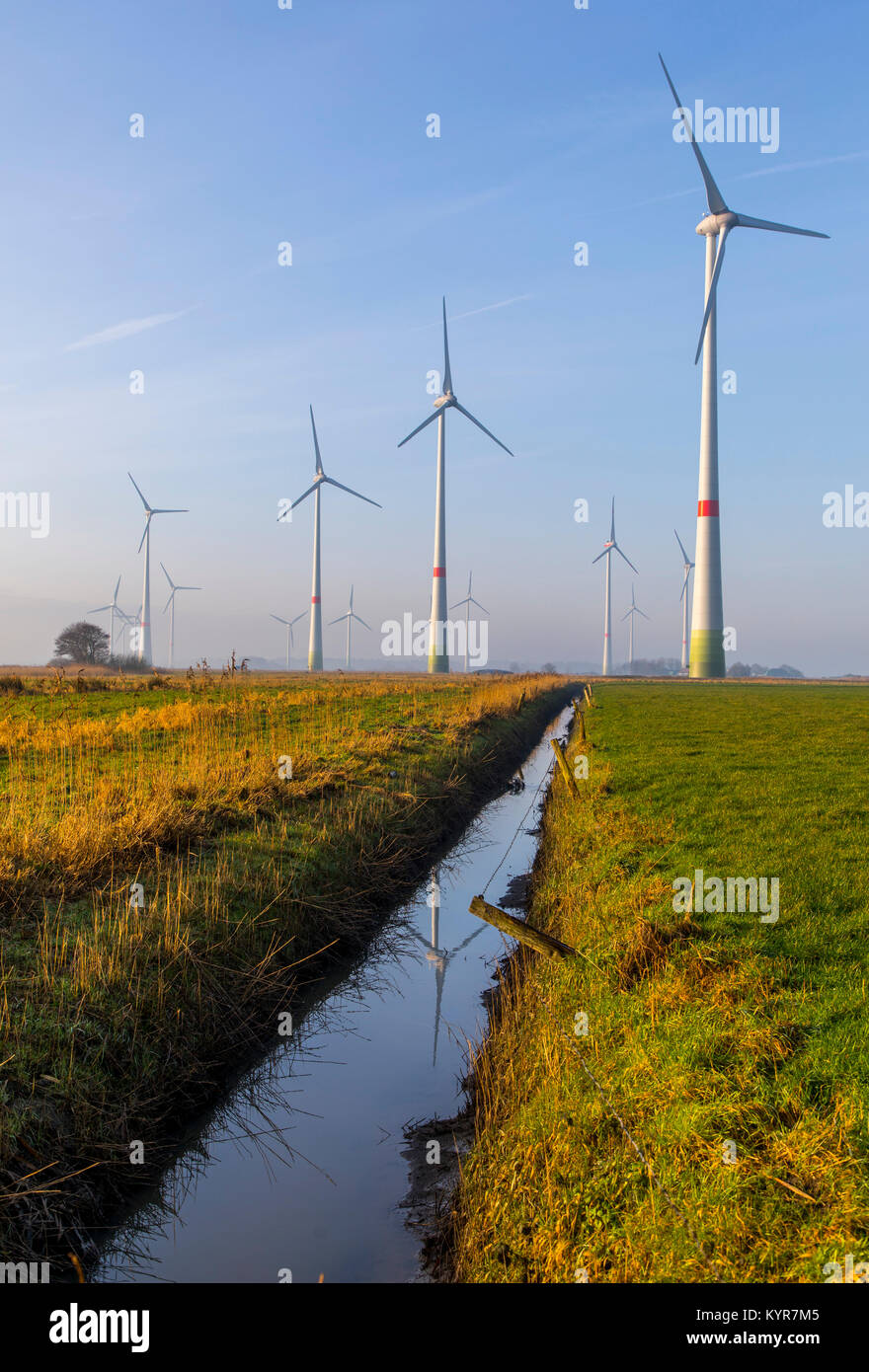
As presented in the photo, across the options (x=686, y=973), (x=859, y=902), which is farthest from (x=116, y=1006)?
(x=859, y=902)

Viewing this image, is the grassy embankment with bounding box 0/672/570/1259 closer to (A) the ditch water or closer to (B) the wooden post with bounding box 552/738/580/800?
(A) the ditch water

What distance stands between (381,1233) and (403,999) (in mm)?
4856

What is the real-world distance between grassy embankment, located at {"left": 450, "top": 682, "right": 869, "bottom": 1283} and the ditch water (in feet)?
2.38

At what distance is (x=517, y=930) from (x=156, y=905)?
14.7 feet

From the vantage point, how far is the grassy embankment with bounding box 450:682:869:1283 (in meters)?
4.82

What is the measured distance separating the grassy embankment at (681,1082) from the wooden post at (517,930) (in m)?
0.58

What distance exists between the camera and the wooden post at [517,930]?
759 centimetres

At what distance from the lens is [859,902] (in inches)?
380

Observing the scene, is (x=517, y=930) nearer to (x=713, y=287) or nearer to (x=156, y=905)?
(x=156, y=905)

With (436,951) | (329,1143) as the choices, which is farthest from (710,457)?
(329,1143)

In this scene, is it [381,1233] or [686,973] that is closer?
[381,1233]

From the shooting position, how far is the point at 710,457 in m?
83.2

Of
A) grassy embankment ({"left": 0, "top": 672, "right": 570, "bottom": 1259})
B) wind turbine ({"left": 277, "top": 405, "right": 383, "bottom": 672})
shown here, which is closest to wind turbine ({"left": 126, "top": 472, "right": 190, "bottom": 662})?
wind turbine ({"left": 277, "top": 405, "right": 383, "bottom": 672})
